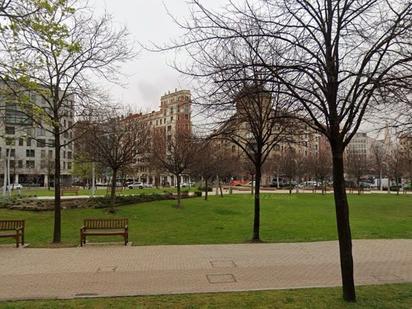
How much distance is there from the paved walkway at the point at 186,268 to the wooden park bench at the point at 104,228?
89 centimetres

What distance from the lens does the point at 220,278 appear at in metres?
9.91

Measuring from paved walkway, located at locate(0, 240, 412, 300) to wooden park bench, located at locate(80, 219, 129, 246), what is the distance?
2.93 ft

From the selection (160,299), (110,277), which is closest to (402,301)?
(160,299)

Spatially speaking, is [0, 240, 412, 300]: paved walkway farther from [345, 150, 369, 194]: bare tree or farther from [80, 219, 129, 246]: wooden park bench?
[345, 150, 369, 194]: bare tree

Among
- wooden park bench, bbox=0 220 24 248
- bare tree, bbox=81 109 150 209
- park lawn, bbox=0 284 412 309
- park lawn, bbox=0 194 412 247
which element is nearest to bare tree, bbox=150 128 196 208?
bare tree, bbox=81 109 150 209

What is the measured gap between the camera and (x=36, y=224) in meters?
22.6

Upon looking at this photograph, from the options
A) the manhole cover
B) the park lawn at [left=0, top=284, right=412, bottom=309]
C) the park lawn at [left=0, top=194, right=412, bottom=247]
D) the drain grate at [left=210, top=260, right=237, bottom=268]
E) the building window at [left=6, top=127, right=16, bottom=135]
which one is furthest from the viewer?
the park lawn at [left=0, top=194, right=412, bottom=247]

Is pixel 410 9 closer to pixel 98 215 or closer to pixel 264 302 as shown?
pixel 264 302

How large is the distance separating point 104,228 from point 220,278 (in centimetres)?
761

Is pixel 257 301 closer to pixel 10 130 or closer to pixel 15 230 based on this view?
pixel 15 230

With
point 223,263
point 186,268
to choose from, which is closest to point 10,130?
point 186,268

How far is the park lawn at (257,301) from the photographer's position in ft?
24.3

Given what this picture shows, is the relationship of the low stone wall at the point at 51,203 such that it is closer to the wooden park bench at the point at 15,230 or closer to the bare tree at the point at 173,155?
the bare tree at the point at 173,155

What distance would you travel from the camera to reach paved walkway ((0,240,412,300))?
909 centimetres
